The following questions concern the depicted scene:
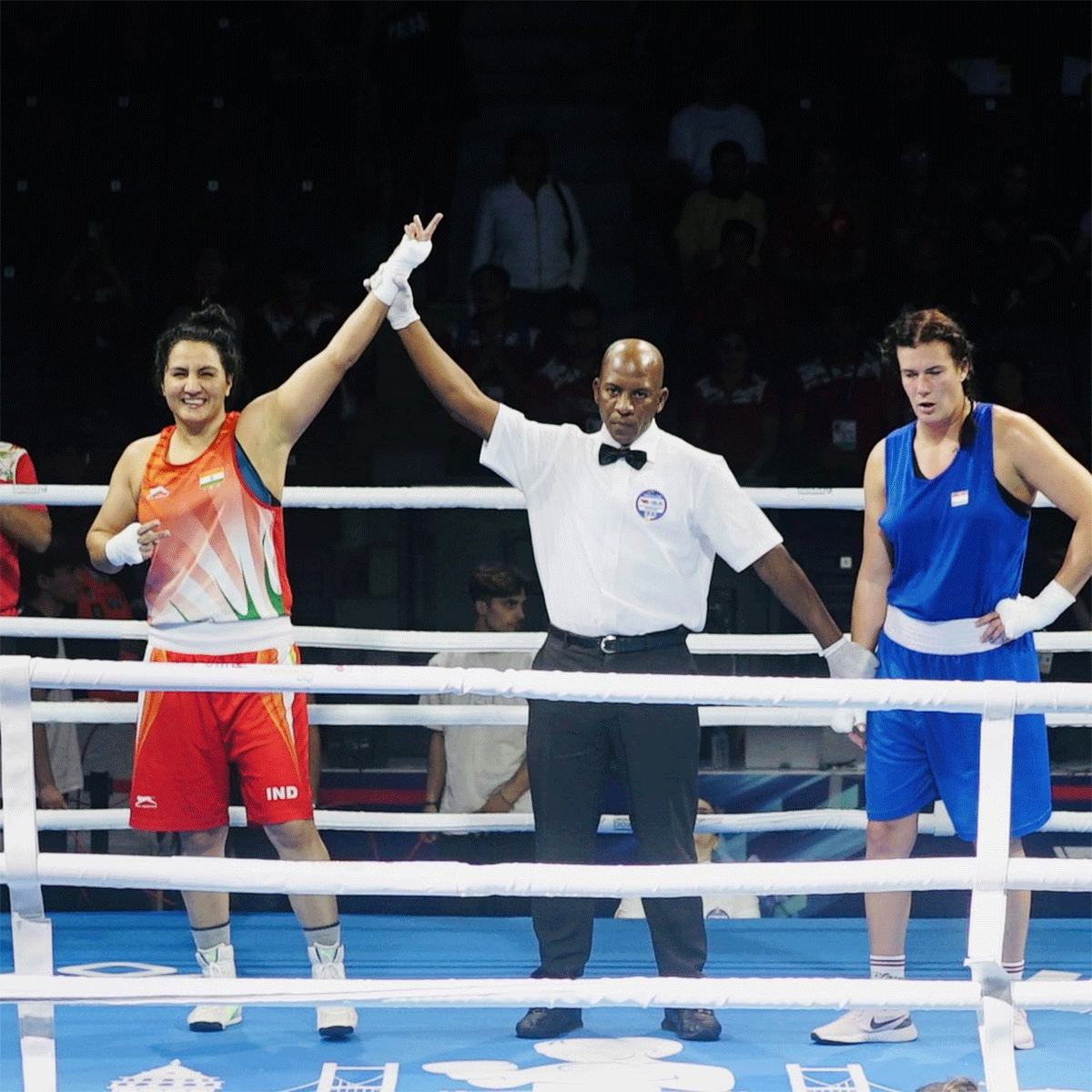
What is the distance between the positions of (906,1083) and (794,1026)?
0.35 meters

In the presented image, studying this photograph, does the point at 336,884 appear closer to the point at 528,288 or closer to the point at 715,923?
the point at 715,923

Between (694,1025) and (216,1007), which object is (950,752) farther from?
(216,1007)

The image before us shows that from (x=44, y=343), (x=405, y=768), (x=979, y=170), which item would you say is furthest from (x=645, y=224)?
(x=405, y=768)

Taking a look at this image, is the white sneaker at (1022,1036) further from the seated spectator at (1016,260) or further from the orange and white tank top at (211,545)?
the seated spectator at (1016,260)

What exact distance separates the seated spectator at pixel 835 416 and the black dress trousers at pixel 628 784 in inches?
123

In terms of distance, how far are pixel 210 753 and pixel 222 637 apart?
0.24 metres

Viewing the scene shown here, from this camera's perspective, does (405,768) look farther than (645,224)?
No

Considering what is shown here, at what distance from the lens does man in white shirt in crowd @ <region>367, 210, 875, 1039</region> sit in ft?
11.3

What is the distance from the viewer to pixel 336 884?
260 cm

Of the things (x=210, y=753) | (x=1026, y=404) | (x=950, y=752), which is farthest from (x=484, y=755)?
(x=1026, y=404)

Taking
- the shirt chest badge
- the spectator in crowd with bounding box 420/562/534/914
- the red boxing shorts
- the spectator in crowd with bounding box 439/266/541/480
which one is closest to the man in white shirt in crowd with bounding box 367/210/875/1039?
the shirt chest badge

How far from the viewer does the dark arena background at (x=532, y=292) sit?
4.45 meters

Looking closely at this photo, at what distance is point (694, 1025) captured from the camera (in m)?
3.37

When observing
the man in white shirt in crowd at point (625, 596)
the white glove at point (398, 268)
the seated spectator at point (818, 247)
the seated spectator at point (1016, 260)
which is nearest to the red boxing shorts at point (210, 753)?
the man in white shirt in crowd at point (625, 596)
